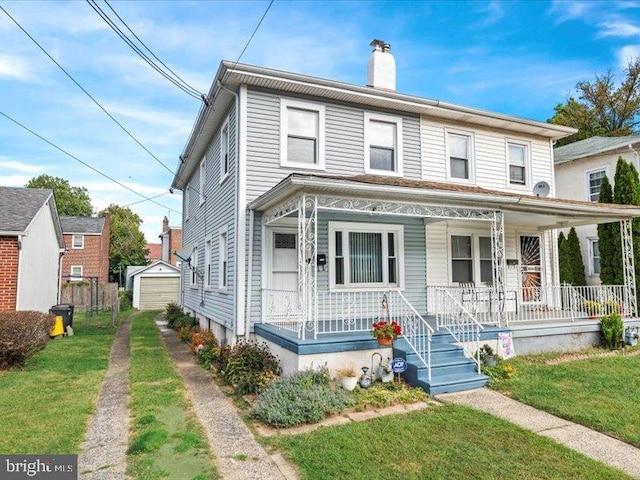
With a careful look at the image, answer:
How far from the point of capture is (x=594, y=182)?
1770 centimetres

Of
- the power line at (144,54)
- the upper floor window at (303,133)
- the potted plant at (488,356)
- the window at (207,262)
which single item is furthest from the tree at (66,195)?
the potted plant at (488,356)

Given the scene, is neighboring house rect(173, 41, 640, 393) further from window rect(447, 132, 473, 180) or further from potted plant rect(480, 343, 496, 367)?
potted plant rect(480, 343, 496, 367)

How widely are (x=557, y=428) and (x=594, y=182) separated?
16204mm

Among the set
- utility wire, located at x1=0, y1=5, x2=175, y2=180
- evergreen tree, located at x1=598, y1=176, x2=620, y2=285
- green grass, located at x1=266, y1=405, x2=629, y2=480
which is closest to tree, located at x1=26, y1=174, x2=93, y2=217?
utility wire, located at x1=0, y1=5, x2=175, y2=180

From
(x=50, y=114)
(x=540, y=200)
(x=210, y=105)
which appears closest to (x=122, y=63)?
(x=210, y=105)

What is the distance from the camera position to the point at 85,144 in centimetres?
1277

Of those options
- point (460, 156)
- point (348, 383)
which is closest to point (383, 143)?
point (460, 156)

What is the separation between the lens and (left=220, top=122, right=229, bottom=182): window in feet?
33.5

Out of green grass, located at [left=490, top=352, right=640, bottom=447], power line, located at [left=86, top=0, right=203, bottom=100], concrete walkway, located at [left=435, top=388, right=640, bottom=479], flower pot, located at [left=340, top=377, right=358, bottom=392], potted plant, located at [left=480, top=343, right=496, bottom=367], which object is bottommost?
concrete walkway, located at [left=435, top=388, right=640, bottom=479]

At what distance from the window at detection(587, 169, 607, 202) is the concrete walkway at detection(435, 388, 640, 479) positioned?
48.5 ft

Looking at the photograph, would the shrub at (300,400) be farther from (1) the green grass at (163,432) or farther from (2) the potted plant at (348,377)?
(1) the green grass at (163,432)

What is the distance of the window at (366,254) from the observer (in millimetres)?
9492

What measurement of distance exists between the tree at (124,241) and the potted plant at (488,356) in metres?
33.8

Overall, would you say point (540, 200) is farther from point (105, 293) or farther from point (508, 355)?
point (105, 293)
